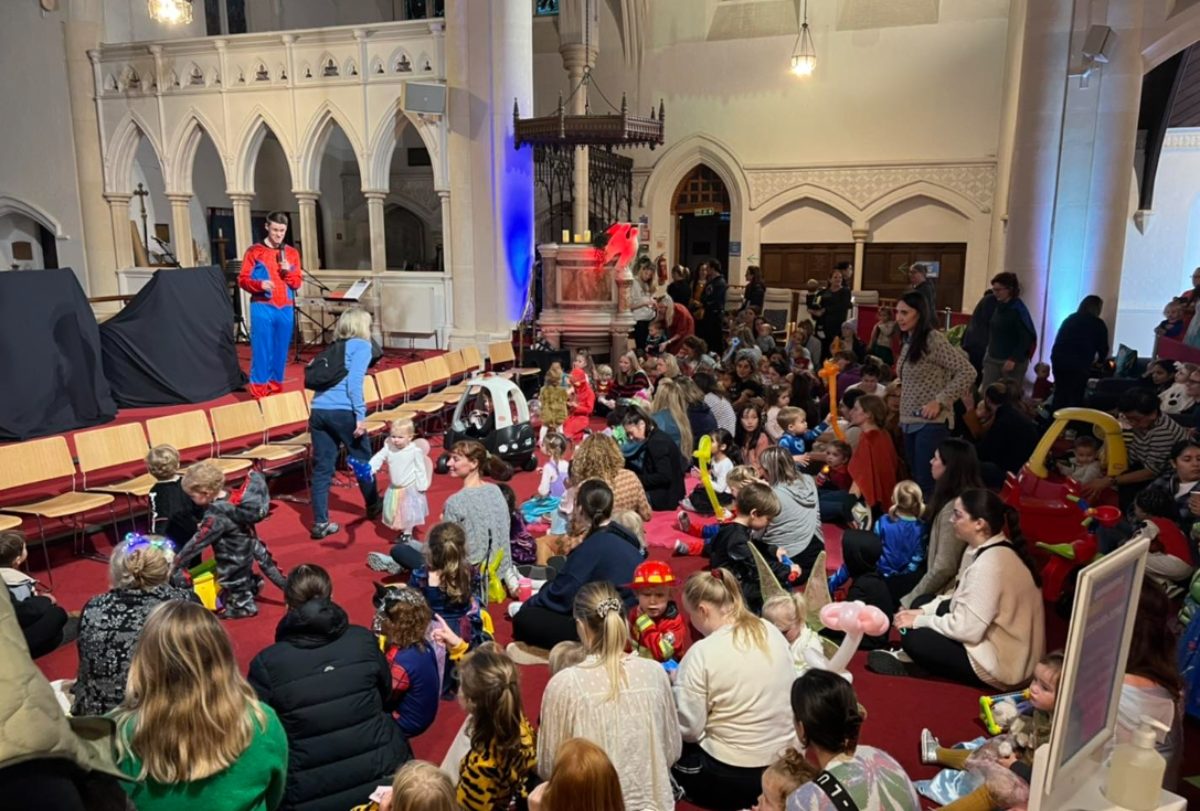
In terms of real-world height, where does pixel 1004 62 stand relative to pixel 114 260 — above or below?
above

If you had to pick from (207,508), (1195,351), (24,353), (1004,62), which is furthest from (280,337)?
(1004,62)

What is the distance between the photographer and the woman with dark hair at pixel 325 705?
2.67m

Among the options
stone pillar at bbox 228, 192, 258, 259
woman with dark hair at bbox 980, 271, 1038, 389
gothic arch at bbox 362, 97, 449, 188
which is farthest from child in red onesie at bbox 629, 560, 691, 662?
stone pillar at bbox 228, 192, 258, 259

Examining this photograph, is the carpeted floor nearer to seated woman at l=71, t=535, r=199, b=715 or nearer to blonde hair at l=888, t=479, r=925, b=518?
blonde hair at l=888, t=479, r=925, b=518

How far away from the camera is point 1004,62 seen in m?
15.2

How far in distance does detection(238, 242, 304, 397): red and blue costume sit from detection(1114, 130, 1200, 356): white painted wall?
15.1 m

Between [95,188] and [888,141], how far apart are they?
46.3ft

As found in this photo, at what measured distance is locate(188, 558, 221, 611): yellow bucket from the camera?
4527 millimetres

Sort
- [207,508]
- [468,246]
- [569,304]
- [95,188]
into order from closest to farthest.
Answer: [207,508]
[569,304]
[468,246]
[95,188]

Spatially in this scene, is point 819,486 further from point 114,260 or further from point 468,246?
point 114,260

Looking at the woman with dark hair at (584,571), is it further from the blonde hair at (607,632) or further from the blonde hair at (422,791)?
the blonde hair at (422,791)

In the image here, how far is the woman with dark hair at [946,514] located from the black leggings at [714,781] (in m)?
1.65

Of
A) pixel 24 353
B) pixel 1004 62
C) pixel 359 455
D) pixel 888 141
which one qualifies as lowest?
pixel 359 455

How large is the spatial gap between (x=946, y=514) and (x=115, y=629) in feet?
11.6
